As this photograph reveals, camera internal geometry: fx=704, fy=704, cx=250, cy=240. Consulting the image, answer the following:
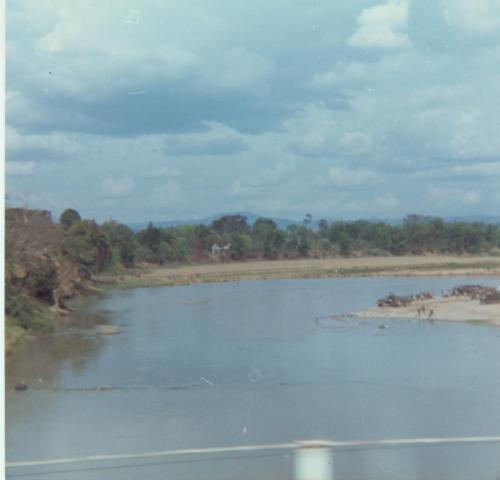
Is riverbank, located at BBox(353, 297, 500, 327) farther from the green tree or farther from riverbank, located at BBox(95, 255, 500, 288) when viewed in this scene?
the green tree

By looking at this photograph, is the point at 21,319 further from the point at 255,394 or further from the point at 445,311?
the point at 445,311

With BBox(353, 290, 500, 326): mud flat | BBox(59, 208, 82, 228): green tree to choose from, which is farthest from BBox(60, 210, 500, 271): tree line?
BBox(353, 290, 500, 326): mud flat

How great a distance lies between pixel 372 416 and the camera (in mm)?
3631

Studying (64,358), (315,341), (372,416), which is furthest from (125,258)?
(372,416)

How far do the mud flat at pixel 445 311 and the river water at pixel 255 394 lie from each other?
24 centimetres

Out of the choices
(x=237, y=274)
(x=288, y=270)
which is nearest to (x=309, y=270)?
(x=288, y=270)

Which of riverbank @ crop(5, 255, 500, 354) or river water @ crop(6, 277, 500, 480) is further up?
riverbank @ crop(5, 255, 500, 354)

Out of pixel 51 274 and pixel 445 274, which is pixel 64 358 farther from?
pixel 445 274

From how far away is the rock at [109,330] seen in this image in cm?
751

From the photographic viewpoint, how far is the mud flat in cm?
698

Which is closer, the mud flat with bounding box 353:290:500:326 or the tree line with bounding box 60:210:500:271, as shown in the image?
the tree line with bounding box 60:210:500:271

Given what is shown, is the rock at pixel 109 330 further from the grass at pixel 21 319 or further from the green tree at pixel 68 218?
the green tree at pixel 68 218

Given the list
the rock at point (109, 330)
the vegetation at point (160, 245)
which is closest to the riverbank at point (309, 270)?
the vegetation at point (160, 245)

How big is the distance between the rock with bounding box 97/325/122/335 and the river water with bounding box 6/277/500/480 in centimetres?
19
